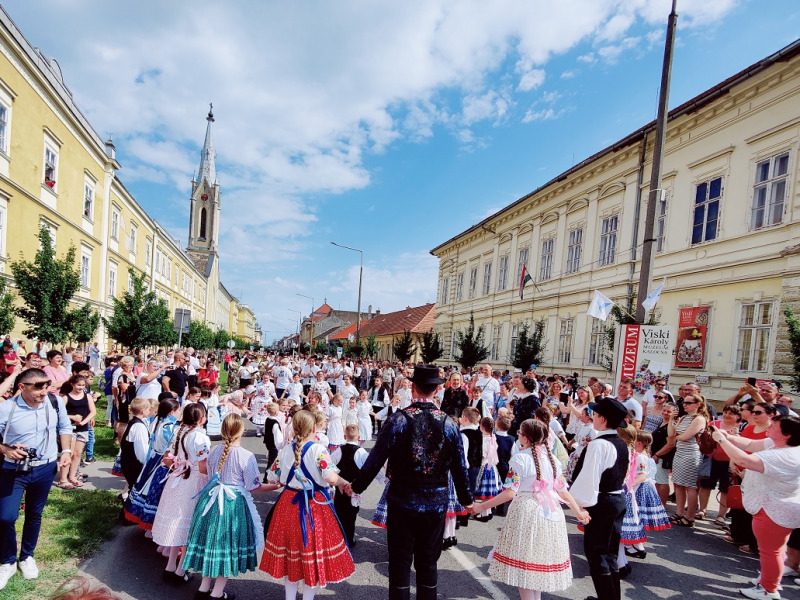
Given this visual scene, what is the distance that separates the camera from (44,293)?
1520 cm

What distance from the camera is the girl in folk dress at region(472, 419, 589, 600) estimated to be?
3795 mm

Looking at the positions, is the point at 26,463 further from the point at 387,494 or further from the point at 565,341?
the point at 565,341

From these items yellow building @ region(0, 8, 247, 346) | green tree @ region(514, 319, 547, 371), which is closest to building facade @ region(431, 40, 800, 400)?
green tree @ region(514, 319, 547, 371)

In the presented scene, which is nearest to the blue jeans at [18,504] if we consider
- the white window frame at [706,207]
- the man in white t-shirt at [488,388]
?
the man in white t-shirt at [488,388]

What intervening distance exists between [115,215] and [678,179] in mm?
31046

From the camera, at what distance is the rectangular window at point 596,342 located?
764 inches

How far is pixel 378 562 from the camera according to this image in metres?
5.21

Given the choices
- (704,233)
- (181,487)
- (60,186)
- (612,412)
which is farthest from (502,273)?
(181,487)

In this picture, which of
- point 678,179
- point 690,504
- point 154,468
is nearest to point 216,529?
point 154,468

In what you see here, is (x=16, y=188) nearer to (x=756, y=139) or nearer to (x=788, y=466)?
(x=788, y=466)

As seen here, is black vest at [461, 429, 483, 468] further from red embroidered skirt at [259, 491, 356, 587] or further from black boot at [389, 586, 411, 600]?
black boot at [389, 586, 411, 600]

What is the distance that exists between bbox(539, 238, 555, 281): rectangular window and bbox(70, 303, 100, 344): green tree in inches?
778

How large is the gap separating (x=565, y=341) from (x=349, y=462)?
717 inches

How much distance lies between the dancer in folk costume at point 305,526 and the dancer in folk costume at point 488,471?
118 inches
